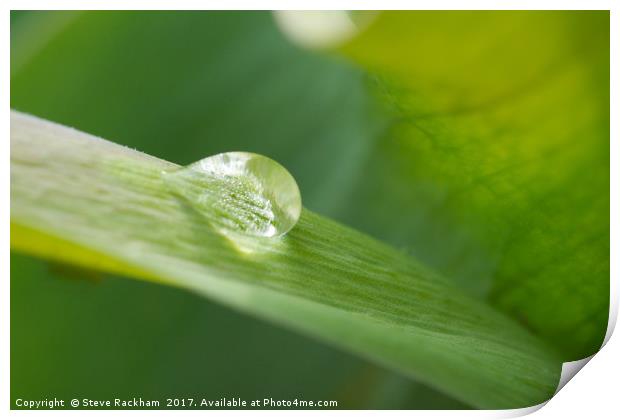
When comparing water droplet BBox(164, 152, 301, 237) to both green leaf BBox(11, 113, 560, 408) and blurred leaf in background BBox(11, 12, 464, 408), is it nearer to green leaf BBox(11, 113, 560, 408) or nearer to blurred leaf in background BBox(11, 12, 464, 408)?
green leaf BBox(11, 113, 560, 408)

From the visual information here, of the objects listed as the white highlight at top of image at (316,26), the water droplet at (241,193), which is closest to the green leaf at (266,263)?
the water droplet at (241,193)

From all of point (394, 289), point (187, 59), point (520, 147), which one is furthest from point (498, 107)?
point (187, 59)

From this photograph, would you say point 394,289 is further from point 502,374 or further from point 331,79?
point 331,79

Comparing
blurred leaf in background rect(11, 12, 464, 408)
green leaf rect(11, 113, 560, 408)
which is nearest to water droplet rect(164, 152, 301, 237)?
green leaf rect(11, 113, 560, 408)

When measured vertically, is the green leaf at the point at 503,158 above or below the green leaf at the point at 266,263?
above

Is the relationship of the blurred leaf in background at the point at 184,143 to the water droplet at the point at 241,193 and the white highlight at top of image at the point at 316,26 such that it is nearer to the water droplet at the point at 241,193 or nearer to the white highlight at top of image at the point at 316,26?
the white highlight at top of image at the point at 316,26
